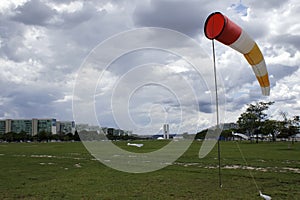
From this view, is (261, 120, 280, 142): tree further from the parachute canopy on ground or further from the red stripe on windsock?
the red stripe on windsock

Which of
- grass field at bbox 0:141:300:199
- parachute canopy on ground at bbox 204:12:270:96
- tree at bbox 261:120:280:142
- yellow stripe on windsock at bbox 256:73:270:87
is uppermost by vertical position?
parachute canopy on ground at bbox 204:12:270:96

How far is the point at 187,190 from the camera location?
12.1 m

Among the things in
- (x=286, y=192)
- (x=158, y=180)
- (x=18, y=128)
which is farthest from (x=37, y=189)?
(x=18, y=128)

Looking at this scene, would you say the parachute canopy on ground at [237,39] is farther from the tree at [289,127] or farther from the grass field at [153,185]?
the tree at [289,127]

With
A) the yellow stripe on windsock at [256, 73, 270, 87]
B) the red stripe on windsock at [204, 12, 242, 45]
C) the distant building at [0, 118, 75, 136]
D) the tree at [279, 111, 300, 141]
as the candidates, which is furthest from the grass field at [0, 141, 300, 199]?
the distant building at [0, 118, 75, 136]

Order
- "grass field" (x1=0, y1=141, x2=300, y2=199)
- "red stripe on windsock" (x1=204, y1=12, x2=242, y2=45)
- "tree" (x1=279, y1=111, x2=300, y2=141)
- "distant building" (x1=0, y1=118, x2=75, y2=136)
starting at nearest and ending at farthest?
"red stripe on windsock" (x1=204, y1=12, x2=242, y2=45) < "grass field" (x1=0, y1=141, x2=300, y2=199) < "tree" (x1=279, y1=111, x2=300, y2=141) < "distant building" (x1=0, y1=118, x2=75, y2=136)

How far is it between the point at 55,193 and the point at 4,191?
7.14 feet

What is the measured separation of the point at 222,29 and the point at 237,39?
28.8 inches

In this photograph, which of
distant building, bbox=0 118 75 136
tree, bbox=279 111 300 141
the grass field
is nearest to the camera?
the grass field

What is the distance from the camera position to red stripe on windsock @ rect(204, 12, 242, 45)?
1013cm

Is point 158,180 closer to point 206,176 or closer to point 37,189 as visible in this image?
point 206,176

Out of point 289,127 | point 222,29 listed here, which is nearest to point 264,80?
point 222,29

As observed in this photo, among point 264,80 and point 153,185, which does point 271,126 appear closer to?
point 153,185

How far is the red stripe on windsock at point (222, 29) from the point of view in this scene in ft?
33.2
